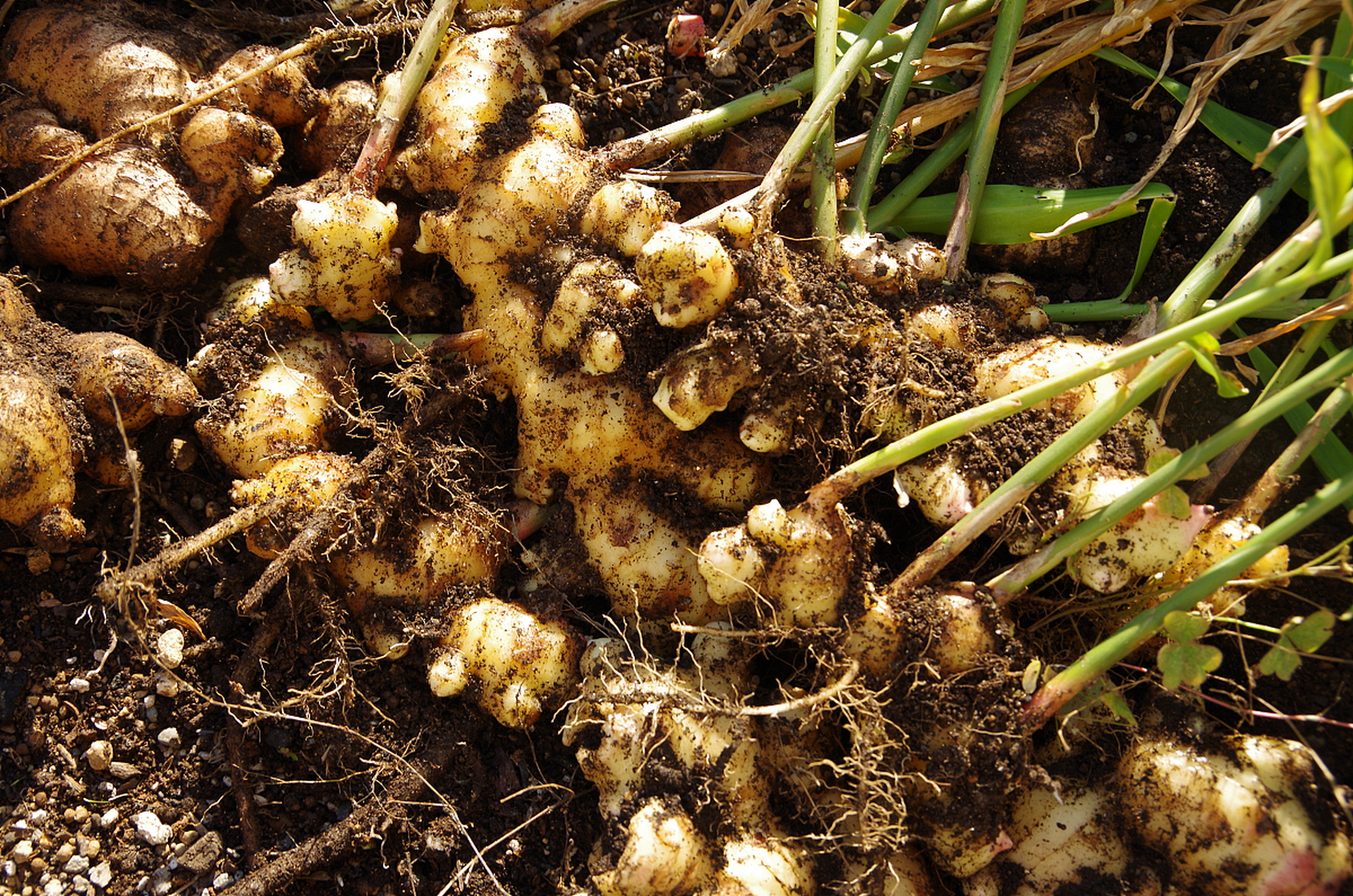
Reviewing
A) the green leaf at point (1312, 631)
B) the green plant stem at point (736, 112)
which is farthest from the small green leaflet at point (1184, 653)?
the green plant stem at point (736, 112)

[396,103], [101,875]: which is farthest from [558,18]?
[101,875]

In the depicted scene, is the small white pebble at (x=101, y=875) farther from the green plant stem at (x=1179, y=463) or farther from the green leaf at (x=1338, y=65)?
the green leaf at (x=1338, y=65)

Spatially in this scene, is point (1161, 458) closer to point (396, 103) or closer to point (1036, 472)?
point (1036, 472)

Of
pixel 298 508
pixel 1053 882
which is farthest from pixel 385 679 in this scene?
pixel 1053 882

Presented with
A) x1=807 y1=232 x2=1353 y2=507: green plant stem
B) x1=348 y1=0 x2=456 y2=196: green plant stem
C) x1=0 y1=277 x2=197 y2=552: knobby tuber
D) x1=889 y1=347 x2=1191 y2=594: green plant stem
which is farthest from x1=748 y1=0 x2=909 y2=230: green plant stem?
x1=0 y1=277 x2=197 y2=552: knobby tuber

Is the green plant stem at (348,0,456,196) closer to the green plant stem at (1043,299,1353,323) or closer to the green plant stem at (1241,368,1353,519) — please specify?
the green plant stem at (1043,299,1353,323)

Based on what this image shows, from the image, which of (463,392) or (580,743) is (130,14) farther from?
(580,743)
